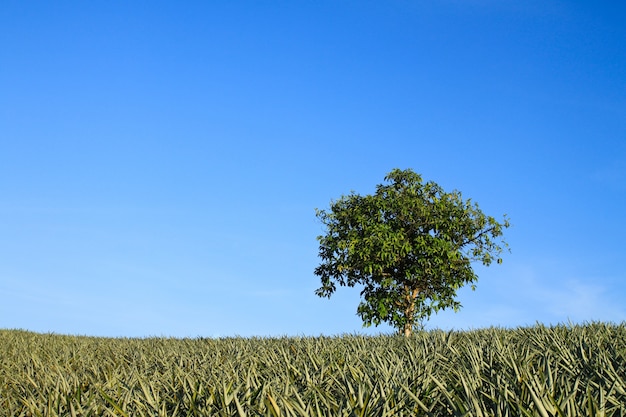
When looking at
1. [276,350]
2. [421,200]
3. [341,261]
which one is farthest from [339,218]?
[276,350]

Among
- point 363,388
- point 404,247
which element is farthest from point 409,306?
point 363,388

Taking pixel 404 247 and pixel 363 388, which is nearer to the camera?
pixel 363 388

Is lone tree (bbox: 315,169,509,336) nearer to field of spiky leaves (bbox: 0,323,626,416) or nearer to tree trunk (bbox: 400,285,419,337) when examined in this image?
tree trunk (bbox: 400,285,419,337)

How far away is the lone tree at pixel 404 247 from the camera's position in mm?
24094

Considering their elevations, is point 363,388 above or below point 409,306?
below

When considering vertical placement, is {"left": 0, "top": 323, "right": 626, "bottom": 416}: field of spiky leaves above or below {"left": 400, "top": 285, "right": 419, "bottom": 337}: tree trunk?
below

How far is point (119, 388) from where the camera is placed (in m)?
4.98

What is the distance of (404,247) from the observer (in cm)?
2359

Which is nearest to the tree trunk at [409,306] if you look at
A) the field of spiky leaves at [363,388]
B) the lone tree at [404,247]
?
the lone tree at [404,247]

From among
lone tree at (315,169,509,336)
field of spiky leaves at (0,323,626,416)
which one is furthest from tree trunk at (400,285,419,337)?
field of spiky leaves at (0,323,626,416)

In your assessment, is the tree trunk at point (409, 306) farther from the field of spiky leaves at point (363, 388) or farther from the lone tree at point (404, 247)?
the field of spiky leaves at point (363, 388)

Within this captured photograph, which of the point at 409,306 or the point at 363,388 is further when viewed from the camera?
the point at 409,306

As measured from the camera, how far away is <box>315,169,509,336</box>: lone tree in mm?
24094

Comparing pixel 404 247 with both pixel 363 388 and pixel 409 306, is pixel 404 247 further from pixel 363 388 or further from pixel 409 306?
pixel 363 388
